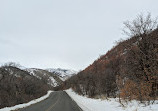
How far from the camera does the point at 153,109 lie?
9.36m

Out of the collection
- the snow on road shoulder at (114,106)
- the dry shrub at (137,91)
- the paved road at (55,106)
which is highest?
the dry shrub at (137,91)

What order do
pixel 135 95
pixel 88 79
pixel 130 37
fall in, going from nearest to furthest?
pixel 135 95 < pixel 130 37 < pixel 88 79

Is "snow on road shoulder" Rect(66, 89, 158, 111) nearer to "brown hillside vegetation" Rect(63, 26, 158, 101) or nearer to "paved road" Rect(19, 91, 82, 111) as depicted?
"brown hillside vegetation" Rect(63, 26, 158, 101)

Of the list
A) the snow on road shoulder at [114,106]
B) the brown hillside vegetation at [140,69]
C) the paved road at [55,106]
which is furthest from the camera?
the paved road at [55,106]

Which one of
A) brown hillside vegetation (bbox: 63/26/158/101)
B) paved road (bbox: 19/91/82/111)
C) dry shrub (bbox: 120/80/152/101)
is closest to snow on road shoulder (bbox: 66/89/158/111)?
dry shrub (bbox: 120/80/152/101)

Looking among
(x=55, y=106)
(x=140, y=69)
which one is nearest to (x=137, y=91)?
(x=140, y=69)

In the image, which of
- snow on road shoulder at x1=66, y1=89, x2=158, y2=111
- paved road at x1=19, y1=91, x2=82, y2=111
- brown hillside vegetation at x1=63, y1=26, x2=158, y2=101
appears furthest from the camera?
paved road at x1=19, y1=91, x2=82, y2=111

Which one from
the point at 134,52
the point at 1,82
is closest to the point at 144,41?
the point at 134,52

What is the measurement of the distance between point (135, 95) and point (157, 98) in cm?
141

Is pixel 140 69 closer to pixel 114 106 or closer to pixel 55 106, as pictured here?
pixel 114 106

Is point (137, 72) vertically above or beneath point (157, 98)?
above

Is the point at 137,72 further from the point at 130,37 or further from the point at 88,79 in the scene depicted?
the point at 88,79

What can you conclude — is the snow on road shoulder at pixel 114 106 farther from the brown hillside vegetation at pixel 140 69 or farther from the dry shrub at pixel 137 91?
the brown hillside vegetation at pixel 140 69

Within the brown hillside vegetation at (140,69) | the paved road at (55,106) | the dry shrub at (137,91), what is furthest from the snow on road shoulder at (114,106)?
the paved road at (55,106)
